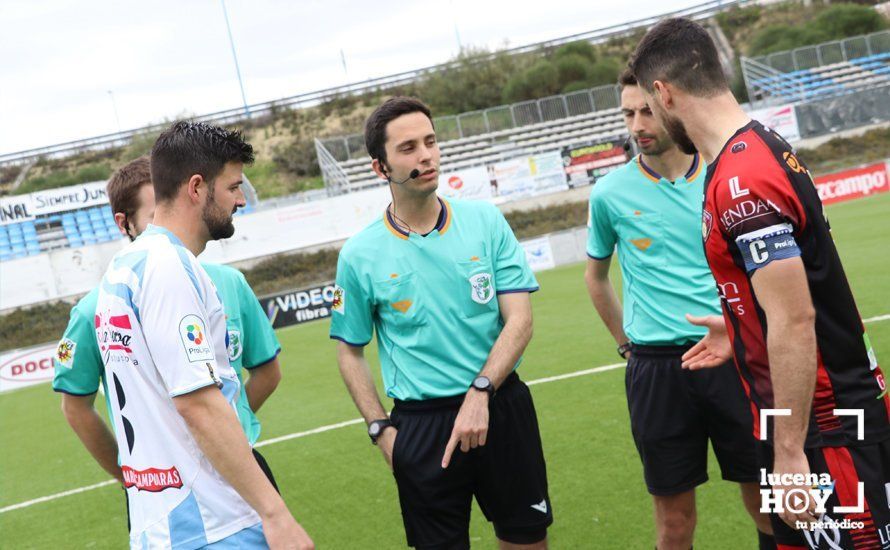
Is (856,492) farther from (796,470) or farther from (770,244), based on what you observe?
(770,244)

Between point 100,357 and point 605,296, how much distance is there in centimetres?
264

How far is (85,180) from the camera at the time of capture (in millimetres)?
45469

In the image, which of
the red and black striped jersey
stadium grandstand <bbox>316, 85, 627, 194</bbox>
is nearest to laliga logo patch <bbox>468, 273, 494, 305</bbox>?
the red and black striped jersey

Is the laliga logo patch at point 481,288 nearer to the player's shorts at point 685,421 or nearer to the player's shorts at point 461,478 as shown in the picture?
the player's shorts at point 461,478

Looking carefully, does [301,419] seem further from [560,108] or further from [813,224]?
[560,108]

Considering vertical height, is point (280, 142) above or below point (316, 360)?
above

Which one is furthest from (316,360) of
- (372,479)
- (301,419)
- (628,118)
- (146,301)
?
(146,301)

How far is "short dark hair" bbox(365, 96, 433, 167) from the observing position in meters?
3.85

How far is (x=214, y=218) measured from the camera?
2803mm

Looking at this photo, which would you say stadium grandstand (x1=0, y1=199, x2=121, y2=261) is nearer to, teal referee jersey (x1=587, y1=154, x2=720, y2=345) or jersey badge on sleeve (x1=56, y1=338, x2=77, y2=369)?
jersey badge on sleeve (x1=56, y1=338, x2=77, y2=369)

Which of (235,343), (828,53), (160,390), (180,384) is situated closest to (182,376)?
(180,384)

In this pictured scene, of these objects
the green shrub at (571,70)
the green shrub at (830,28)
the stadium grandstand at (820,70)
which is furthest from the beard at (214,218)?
the green shrub at (830,28)

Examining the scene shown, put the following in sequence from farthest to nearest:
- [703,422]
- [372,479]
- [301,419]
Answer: [301,419] < [372,479] < [703,422]

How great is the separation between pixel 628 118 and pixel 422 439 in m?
1.91
